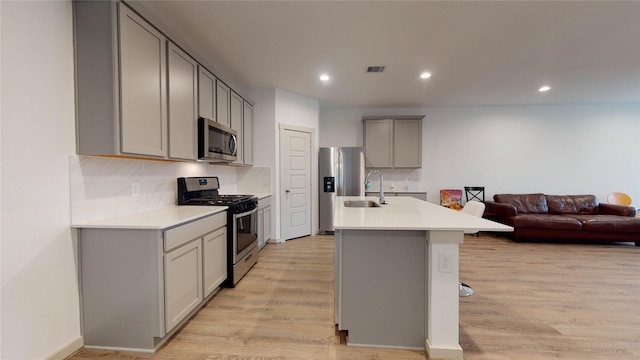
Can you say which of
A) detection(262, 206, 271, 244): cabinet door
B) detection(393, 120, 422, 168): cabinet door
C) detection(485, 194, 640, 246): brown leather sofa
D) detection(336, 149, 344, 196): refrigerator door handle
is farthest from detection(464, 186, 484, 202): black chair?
detection(262, 206, 271, 244): cabinet door

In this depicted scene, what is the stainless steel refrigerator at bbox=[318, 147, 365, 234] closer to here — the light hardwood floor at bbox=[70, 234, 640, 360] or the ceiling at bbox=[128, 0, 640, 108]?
the ceiling at bbox=[128, 0, 640, 108]

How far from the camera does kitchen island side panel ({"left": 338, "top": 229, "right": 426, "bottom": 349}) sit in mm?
1692

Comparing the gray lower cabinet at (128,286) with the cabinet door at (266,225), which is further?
the cabinet door at (266,225)

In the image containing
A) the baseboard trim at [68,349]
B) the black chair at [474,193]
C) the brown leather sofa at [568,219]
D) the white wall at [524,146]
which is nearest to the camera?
the baseboard trim at [68,349]

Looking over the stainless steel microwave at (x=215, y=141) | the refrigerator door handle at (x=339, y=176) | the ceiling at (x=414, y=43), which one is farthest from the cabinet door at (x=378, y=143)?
the stainless steel microwave at (x=215, y=141)

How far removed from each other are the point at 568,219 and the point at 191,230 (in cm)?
559

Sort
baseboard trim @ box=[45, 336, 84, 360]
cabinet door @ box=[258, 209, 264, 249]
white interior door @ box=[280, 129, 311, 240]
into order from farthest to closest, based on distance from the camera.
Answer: white interior door @ box=[280, 129, 311, 240], cabinet door @ box=[258, 209, 264, 249], baseboard trim @ box=[45, 336, 84, 360]

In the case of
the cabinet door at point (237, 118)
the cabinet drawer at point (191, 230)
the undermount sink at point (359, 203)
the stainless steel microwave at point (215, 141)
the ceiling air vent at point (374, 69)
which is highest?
the ceiling air vent at point (374, 69)

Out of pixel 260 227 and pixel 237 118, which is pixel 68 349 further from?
pixel 237 118

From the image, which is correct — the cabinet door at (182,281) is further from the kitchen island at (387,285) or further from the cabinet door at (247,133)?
the cabinet door at (247,133)

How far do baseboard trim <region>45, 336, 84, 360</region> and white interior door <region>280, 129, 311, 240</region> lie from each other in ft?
9.15

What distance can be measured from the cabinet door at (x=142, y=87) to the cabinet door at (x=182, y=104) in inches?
3.4

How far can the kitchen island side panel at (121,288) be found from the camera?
1.65 meters

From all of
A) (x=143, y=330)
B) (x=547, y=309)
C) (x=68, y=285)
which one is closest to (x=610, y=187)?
(x=547, y=309)
